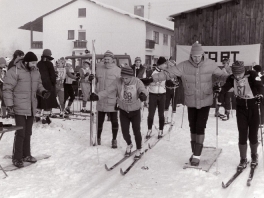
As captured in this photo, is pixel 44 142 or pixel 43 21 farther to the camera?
pixel 43 21

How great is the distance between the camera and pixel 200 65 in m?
5.26

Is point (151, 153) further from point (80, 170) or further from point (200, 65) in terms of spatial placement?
point (200, 65)

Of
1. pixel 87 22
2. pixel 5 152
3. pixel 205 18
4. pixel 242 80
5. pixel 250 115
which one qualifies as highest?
pixel 87 22

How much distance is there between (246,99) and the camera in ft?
16.7

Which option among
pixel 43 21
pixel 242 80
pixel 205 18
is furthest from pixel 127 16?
pixel 242 80

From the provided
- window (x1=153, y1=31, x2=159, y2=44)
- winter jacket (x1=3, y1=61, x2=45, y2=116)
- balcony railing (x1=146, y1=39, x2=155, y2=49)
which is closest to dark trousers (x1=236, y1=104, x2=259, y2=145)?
winter jacket (x1=3, y1=61, x2=45, y2=116)

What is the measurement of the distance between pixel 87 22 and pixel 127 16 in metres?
4.53

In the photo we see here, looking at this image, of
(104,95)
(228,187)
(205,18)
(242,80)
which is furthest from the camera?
(205,18)

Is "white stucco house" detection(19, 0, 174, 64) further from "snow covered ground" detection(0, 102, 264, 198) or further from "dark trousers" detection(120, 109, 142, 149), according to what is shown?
"dark trousers" detection(120, 109, 142, 149)

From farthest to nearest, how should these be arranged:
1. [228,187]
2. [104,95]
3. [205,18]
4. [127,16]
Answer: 1. [127,16]
2. [205,18]
3. [104,95]
4. [228,187]

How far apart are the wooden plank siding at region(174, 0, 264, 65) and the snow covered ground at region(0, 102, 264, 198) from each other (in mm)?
7065

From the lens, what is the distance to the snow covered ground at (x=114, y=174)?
4367 millimetres

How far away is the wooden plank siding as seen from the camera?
1299 cm

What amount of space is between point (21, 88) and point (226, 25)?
33.7 ft
